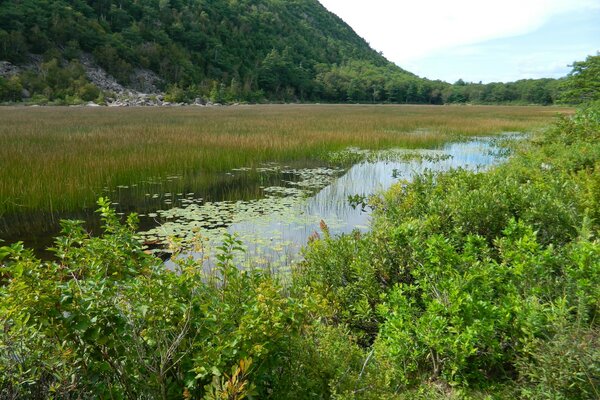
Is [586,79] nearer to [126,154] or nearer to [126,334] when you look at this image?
[126,154]

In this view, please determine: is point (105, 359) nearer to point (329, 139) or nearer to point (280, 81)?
point (329, 139)

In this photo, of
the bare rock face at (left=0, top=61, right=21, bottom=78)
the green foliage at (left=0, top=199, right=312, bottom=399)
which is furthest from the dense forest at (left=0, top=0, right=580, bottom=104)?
the green foliage at (left=0, top=199, right=312, bottom=399)

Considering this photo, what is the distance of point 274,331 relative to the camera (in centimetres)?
224

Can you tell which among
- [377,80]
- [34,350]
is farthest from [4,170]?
[377,80]

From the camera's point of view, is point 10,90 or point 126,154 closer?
point 126,154

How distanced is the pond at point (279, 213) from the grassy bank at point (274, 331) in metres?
0.75

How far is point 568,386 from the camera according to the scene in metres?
2.24

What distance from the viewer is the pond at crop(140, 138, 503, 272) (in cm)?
657

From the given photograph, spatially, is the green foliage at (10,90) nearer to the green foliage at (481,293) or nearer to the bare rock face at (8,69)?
the bare rock face at (8,69)

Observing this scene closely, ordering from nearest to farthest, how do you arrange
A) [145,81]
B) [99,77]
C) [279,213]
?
[279,213]
[99,77]
[145,81]

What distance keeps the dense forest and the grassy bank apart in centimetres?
3745

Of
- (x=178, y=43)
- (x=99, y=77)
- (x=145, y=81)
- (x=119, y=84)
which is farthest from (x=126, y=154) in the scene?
(x=178, y=43)

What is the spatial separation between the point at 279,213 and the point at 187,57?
10096 cm

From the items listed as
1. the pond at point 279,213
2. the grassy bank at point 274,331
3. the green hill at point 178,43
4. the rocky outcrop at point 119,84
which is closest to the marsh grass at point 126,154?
the pond at point 279,213
